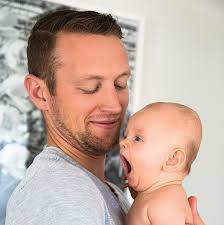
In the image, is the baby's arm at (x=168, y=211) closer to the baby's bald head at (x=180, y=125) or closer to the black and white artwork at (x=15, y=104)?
the baby's bald head at (x=180, y=125)

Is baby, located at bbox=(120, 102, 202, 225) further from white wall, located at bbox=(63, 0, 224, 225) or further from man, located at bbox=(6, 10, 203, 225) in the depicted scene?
white wall, located at bbox=(63, 0, 224, 225)

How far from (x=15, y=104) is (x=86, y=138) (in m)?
0.92

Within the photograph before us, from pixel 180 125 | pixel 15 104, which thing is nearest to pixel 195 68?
pixel 15 104

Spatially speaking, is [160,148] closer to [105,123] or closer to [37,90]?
[105,123]

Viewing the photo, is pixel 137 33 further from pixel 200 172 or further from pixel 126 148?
pixel 126 148

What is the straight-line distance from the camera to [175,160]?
1.09 metres

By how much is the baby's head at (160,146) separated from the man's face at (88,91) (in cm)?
7

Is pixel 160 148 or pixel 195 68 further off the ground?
pixel 160 148

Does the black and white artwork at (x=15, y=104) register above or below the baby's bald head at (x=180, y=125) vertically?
below

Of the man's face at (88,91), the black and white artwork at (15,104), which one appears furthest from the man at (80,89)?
the black and white artwork at (15,104)

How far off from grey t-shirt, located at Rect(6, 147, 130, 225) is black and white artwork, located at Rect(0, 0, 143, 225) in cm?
102

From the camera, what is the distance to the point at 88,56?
109 centimetres

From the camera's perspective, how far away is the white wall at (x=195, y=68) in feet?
7.53

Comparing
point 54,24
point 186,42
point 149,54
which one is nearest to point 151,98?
point 149,54
